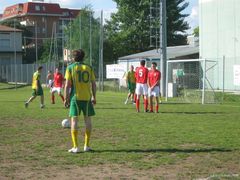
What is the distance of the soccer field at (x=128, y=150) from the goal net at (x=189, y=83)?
1175cm

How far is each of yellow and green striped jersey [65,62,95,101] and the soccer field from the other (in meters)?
1.16

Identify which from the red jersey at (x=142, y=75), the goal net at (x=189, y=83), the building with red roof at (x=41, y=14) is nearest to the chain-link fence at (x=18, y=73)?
the goal net at (x=189, y=83)

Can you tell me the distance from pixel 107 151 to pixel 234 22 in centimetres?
2730

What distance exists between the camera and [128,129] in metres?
13.1

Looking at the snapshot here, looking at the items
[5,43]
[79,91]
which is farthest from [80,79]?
[5,43]

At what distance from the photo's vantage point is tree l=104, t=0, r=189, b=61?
213 feet

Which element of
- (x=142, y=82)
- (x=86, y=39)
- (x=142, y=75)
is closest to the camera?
(x=142, y=75)

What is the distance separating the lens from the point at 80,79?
32.4 ft

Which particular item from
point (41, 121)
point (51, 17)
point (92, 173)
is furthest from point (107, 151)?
point (51, 17)

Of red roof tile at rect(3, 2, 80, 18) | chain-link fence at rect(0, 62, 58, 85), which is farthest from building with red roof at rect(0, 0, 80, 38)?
chain-link fence at rect(0, 62, 58, 85)

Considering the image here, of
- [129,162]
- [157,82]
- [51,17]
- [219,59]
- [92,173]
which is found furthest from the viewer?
[51,17]

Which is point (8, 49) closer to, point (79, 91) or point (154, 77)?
point (154, 77)

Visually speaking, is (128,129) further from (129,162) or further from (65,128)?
(129,162)

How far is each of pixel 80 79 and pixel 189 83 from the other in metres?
23.5
